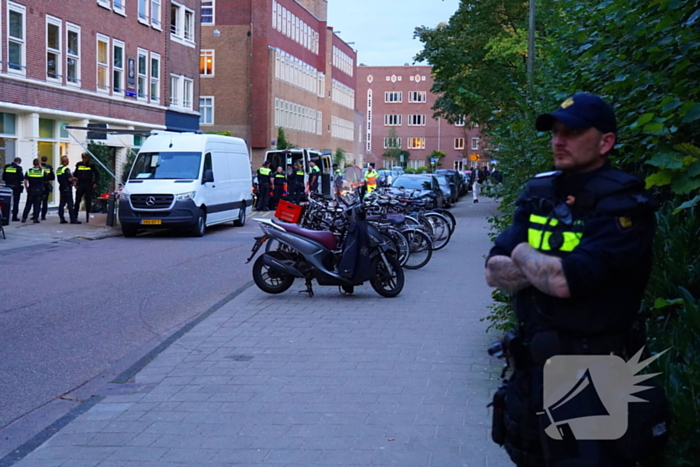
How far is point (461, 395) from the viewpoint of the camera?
6543mm

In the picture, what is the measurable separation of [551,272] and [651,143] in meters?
1.89

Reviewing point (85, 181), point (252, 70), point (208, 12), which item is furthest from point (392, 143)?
point (85, 181)

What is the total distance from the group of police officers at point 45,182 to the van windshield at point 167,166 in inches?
89.7

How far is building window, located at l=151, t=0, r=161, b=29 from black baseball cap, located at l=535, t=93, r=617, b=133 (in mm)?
38827

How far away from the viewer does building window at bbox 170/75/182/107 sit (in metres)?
43.2

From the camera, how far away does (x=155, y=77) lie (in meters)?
40.5

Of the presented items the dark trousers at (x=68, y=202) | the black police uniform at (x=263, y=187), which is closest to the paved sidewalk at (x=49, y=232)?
the dark trousers at (x=68, y=202)

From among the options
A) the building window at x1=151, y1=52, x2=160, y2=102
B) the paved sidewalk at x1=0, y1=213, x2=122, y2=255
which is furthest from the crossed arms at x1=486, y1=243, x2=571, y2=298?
the building window at x1=151, y1=52, x2=160, y2=102

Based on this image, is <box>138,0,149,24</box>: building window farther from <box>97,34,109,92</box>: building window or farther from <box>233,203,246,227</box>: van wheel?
<box>233,203,246,227</box>: van wheel

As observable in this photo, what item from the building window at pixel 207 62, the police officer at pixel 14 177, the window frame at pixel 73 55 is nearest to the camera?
the police officer at pixel 14 177

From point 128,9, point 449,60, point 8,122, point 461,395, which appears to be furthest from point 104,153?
point 461,395

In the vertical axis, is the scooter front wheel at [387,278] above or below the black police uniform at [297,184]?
below

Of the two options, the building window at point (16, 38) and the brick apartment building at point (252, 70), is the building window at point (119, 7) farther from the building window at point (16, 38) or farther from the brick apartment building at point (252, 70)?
the brick apartment building at point (252, 70)

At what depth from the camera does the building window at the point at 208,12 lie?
60938 mm
